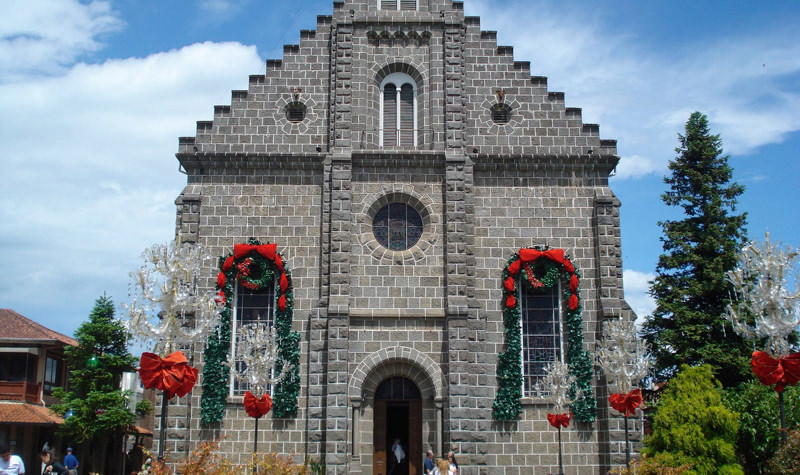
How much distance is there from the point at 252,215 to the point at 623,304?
11902 mm

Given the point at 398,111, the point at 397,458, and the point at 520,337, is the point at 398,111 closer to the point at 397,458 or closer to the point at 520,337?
the point at 520,337

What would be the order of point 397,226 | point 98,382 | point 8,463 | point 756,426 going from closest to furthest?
1. point 8,463
2. point 756,426
3. point 397,226
4. point 98,382

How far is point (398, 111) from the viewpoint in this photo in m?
26.0

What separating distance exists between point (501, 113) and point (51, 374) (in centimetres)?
2521

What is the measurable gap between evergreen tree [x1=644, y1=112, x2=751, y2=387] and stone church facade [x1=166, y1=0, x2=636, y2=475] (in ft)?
17.2

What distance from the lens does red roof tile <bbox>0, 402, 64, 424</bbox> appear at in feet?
105

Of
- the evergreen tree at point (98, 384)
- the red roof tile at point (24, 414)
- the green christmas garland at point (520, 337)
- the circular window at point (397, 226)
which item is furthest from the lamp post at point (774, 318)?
the red roof tile at point (24, 414)

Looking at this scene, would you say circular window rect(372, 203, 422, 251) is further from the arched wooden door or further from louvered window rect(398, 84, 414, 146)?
the arched wooden door

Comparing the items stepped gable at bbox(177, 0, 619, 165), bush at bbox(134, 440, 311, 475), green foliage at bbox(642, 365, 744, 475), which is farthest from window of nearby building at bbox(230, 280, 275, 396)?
green foliage at bbox(642, 365, 744, 475)

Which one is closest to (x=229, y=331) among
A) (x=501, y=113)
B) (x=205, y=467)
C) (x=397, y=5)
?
(x=205, y=467)

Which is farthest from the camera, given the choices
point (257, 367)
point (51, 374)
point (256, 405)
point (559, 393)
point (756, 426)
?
point (51, 374)

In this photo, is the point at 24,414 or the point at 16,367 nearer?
the point at 24,414

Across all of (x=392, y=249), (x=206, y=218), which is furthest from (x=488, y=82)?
(x=206, y=218)

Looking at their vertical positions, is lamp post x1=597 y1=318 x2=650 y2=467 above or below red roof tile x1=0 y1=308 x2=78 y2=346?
below
